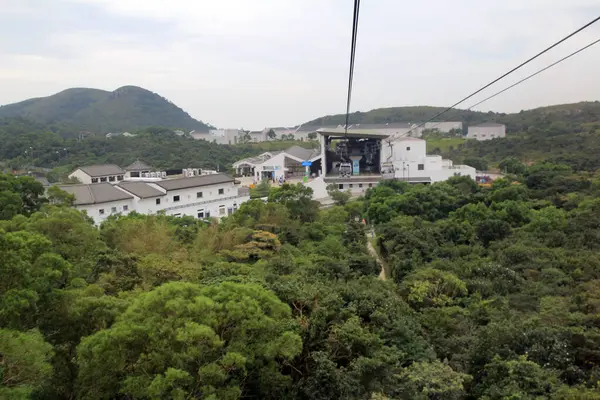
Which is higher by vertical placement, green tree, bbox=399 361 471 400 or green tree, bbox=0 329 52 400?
green tree, bbox=0 329 52 400

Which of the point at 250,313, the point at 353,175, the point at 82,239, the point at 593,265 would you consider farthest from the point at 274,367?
the point at 353,175

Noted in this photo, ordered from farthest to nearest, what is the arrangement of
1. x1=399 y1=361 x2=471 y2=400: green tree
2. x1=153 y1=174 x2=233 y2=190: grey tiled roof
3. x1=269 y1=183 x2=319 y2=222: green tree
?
x1=153 y1=174 x2=233 y2=190: grey tiled roof → x1=269 y1=183 x2=319 y2=222: green tree → x1=399 y1=361 x2=471 y2=400: green tree

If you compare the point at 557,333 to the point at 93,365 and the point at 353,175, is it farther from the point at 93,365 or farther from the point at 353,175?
the point at 353,175

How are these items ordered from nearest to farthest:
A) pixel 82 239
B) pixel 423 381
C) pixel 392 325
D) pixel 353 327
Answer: pixel 423 381, pixel 353 327, pixel 392 325, pixel 82 239

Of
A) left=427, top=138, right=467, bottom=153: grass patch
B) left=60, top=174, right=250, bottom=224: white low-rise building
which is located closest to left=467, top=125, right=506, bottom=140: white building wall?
left=427, top=138, right=467, bottom=153: grass patch

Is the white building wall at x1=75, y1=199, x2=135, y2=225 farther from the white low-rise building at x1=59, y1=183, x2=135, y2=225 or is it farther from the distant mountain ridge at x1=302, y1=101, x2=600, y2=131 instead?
the distant mountain ridge at x1=302, y1=101, x2=600, y2=131

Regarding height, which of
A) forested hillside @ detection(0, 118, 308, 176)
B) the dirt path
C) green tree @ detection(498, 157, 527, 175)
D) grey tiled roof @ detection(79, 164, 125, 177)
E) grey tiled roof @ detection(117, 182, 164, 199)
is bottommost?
the dirt path

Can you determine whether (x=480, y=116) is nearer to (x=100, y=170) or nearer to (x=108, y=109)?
(x=100, y=170)
